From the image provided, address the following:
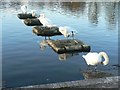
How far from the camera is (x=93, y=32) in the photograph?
31.7 m

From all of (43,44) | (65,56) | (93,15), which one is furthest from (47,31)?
(93,15)

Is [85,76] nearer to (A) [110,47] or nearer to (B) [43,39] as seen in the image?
(A) [110,47]

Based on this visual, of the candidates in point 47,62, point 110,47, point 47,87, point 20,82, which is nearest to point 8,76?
point 20,82

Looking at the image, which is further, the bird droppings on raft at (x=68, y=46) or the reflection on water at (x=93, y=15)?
the reflection on water at (x=93, y=15)

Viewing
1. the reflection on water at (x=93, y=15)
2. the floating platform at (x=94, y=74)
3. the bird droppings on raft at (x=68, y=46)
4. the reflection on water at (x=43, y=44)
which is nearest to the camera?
the floating platform at (x=94, y=74)

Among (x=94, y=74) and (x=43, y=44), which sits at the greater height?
(x=43, y=44)

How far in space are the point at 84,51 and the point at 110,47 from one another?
10.7ft

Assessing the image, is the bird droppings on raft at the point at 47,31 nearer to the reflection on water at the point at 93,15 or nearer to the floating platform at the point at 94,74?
the reflection on water at the point at 93,15

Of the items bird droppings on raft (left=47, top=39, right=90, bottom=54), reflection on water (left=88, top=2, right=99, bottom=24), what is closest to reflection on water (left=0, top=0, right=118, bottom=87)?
reflection on water (left=88, top=2, right=99, bottom=24)

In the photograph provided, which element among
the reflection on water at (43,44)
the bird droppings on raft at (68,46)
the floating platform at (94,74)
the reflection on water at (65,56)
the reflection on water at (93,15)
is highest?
the reflection on water at (93,15)

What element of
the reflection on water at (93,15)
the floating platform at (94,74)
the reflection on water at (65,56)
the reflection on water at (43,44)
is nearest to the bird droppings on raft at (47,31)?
the reflection on water at (43,44)

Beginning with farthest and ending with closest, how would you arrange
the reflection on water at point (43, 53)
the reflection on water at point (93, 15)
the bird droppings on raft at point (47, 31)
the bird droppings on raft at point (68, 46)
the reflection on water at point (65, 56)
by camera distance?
the reflection on water at point (93, 15) < the bird droppings on raft at point (47, 31) < the bird droppings on raft at point (68, 46) < the reflection on water at point (65, 56) < the reflection on water at point (43, 53)

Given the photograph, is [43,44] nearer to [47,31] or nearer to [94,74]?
[47,31]

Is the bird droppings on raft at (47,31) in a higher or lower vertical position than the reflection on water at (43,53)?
higher
